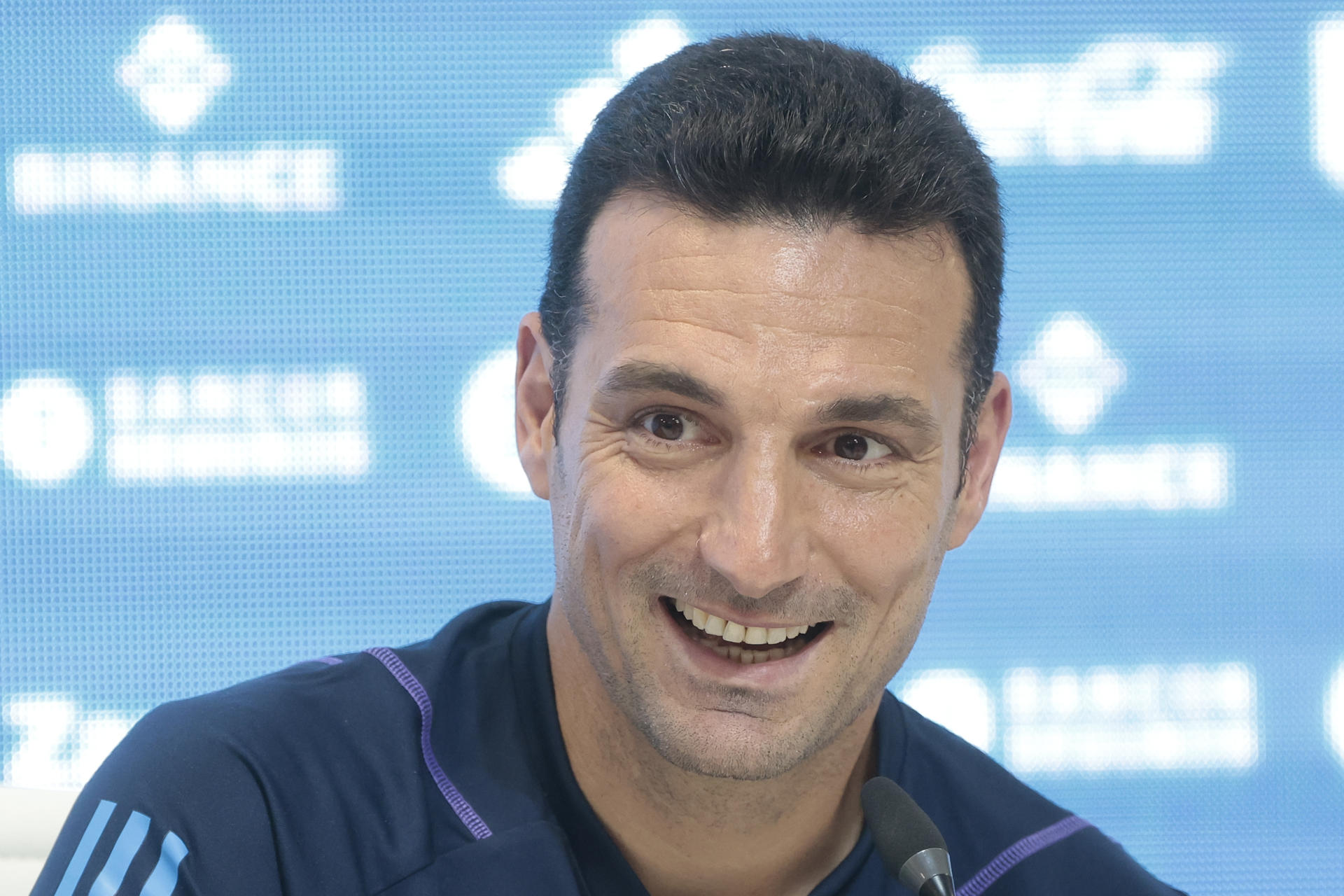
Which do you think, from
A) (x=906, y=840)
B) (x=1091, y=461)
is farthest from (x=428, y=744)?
(x=1091, y=461)

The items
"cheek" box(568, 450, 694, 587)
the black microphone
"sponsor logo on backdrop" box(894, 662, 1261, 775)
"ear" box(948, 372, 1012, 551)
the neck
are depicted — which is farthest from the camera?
"sponsor logo on backdrop" box(894, 662, 1261, 775)

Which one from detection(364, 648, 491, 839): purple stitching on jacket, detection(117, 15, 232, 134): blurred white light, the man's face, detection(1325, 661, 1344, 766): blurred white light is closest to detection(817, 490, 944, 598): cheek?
the man's face

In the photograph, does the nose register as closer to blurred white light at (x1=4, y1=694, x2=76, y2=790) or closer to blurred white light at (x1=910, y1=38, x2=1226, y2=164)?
blurred white light at (x1=910, y1=38, x2=1226, y2=164)

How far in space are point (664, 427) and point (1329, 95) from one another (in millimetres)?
2025

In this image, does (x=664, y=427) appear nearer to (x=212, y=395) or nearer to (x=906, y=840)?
(x=906, y=840)

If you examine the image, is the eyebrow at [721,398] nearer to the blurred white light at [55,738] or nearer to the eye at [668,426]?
the eye at [668,426]

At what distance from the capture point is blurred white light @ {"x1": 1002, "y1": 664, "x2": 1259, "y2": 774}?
2426 millimetres

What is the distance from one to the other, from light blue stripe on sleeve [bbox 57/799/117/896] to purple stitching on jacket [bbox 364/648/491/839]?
0.29 metres

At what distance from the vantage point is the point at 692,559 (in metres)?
1.11

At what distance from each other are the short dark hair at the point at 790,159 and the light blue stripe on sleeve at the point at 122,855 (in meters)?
0.52

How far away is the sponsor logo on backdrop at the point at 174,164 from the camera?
7.82ft

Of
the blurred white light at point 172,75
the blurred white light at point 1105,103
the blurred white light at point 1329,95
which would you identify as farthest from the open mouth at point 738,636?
the blurred white light at point 1329,95

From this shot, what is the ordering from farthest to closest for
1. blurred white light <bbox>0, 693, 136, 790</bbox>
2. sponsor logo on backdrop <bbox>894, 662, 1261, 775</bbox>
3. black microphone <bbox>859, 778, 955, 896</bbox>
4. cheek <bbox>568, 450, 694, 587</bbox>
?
sponsor logo on backdrop <bbox>894, 662, 1261, 775</bbox>, blurred white light <bbox>0, 693, 136, 790</bbox>, cheek <bbox>568, 450, 694, 587</bbox>, black microphone <bbox>859, 778, 955, 896</bbox>

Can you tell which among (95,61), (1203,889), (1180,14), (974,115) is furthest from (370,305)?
(1203,889)
